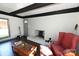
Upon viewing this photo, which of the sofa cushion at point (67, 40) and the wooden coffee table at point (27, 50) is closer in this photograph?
the wooden coffee table at point (27, 50)

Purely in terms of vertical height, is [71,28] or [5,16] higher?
[5,16]

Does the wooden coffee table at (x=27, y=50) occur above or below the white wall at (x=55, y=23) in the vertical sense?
below

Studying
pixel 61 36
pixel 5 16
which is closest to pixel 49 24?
pixel 61 36

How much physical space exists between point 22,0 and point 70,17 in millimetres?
828

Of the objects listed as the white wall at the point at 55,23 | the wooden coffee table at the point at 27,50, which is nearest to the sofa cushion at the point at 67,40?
the white wall at the point at 55,23

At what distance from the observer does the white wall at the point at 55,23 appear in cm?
94

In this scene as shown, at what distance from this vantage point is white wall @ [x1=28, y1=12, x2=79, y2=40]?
3.08ft

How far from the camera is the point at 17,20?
1566 millimetres

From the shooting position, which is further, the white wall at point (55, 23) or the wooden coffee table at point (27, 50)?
the white wall at point (55, 23)

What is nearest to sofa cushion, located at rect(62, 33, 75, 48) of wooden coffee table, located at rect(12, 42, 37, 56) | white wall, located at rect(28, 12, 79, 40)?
white wall, located at rect(28, 12, 79, 40)

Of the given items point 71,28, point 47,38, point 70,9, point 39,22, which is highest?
point 70,9

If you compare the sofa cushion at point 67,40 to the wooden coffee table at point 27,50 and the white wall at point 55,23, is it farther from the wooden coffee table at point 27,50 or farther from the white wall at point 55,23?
the wooden coffee table at point 27,50

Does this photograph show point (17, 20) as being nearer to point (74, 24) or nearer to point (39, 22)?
point (39, 22)

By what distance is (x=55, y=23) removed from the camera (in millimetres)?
1053
